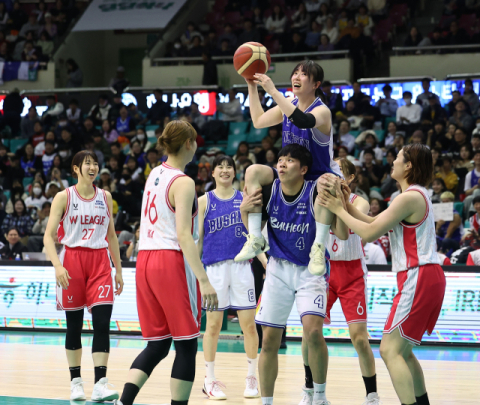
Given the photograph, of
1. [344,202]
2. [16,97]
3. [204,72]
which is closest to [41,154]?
[16,97]

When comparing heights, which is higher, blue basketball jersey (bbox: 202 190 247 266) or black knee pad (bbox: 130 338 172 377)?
blue basketball jersey (bbox: 202 190 247 266)

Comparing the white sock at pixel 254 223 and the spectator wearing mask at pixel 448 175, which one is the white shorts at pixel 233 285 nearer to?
the white sock at pixel 254 223

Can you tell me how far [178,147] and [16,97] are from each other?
1570cm

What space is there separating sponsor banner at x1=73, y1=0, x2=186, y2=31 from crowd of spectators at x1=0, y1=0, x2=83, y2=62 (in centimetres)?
152

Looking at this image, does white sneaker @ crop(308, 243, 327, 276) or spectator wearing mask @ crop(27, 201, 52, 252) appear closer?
white sneaker @ crop(308, 243, 327, 276)

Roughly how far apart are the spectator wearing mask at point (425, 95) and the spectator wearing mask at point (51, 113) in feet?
31.1

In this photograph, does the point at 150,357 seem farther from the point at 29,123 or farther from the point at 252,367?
the point at 29,123

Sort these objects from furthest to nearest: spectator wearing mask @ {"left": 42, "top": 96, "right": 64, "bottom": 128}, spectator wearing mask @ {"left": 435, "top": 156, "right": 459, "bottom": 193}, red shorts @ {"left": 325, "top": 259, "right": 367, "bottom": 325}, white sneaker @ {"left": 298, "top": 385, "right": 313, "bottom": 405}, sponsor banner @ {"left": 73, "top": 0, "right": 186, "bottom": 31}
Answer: sponsor banner @ {"left": 73, "top": 0, "right": 186, "bottom": 31} < spectator wearing mask @ {"left": 42, "top": 96, "right": 64, "bottom": 128} < spectator wearing mask @ {"left": 435, "top": 156, "right": 459, "bottom": 193} < red shorts @ {"left": 325, "top": 259, "right": 367, "bottom": 325} < white sneaker @ {"left": 298, "top": 385, "right": 313, "bottom": 405}

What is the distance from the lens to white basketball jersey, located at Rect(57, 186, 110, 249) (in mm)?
6270

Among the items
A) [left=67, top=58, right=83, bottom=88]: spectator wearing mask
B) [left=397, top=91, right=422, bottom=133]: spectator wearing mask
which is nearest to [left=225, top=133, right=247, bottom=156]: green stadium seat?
[left=397, top=91, right=422, bottom=133]: spectator wearing mask

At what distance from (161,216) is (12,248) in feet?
29.2

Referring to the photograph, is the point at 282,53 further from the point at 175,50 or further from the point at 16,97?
the point at 16,97

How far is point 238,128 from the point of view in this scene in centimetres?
1705

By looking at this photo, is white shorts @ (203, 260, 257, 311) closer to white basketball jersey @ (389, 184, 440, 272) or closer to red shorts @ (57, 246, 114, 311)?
red shorts @ (57, 246, 114, 311)
